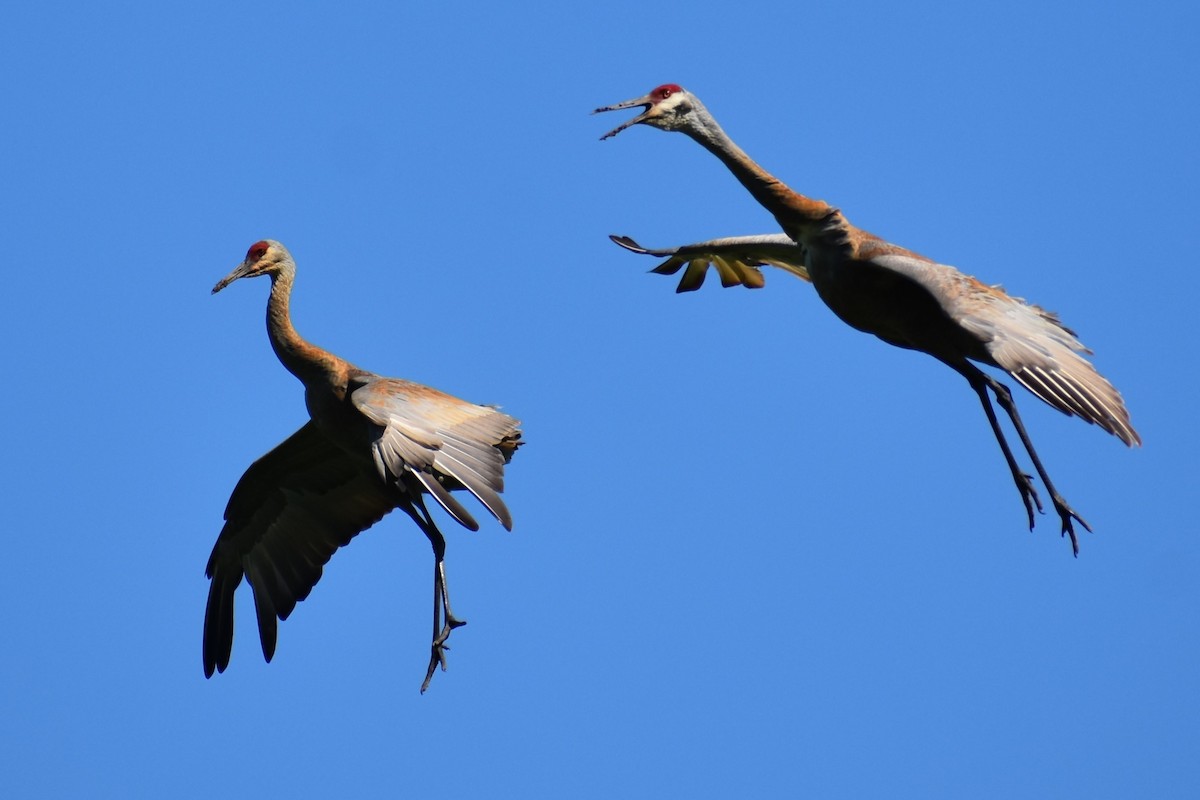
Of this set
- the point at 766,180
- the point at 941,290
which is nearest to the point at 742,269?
the point at 766,180

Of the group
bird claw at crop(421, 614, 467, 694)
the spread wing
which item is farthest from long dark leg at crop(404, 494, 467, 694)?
the spread wing

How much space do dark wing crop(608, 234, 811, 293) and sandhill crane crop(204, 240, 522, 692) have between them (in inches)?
94.5

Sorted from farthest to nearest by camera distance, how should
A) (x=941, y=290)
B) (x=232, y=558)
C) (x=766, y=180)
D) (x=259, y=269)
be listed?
(x=232, y=558), (x=259, y=269), (x=766, y=180), (x=941, y=290)

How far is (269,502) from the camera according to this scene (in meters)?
13.2

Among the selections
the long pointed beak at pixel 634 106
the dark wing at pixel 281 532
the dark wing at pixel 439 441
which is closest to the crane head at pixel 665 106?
the long pointed beak at pixel 634 106

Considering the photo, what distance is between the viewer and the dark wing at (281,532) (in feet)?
42.9

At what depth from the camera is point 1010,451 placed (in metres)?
11.9

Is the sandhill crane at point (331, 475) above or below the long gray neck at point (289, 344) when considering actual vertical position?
below

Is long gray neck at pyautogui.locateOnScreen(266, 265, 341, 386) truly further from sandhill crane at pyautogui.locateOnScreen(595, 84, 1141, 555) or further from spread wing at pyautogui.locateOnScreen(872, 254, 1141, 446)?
spread wing at pyautogui.locateOnScreen(872, 254, 1141, 446)

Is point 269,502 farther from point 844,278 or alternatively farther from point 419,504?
point 844,278

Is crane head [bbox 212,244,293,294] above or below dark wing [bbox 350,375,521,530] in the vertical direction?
above

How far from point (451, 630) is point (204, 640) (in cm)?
204

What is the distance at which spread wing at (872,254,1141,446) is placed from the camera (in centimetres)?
1013

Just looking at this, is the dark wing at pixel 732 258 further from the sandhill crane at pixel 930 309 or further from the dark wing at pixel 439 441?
the dark wing at pixel 439 441
